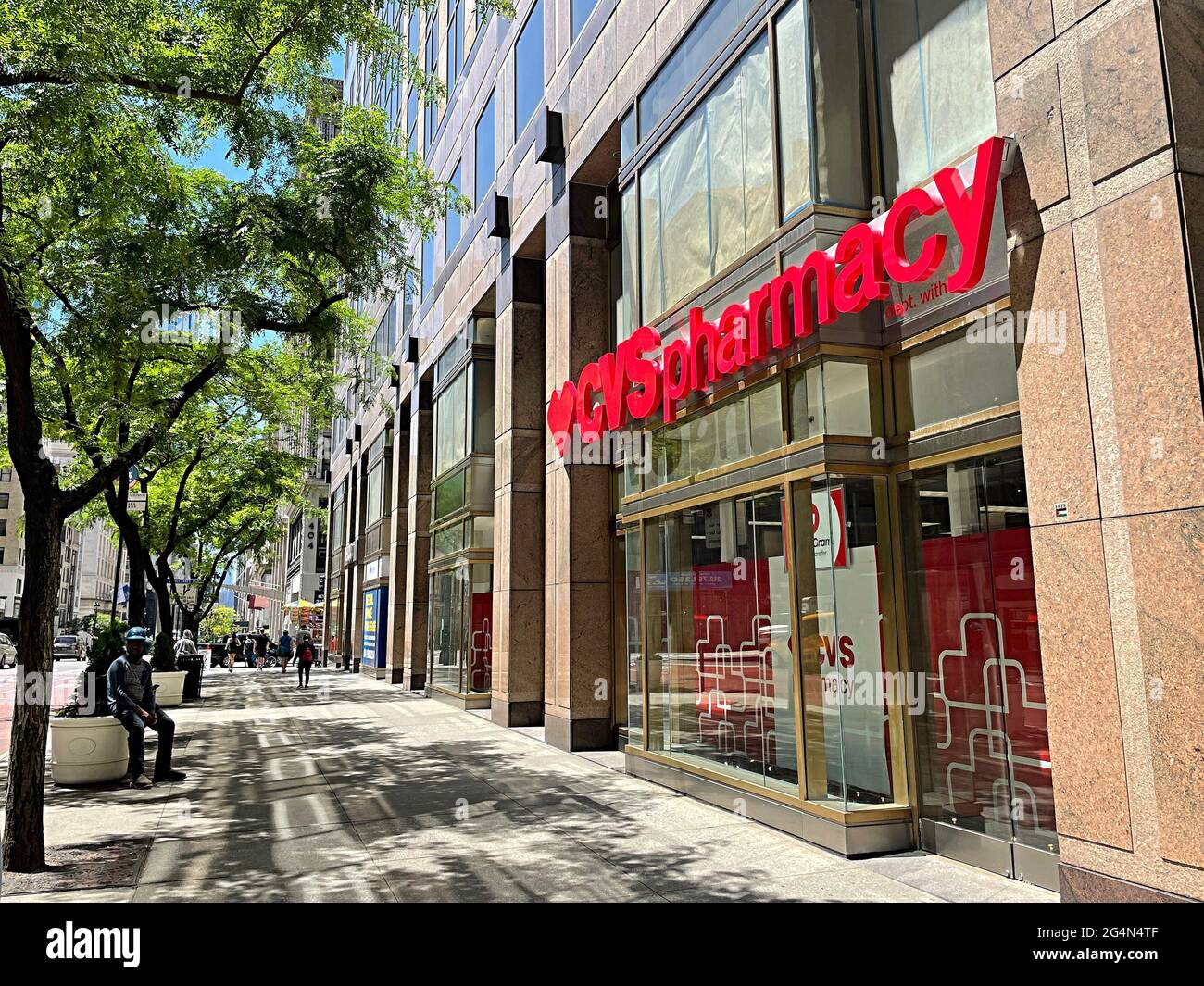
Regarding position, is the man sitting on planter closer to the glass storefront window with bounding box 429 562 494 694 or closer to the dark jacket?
the dark jacket

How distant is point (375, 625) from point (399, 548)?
213 inches

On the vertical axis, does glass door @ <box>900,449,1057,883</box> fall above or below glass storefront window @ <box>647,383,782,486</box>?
below

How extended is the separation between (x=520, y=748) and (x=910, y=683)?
8148 mm

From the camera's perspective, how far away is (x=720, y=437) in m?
10.1

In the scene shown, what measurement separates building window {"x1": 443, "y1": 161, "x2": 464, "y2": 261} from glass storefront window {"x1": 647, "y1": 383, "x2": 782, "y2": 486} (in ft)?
45.9

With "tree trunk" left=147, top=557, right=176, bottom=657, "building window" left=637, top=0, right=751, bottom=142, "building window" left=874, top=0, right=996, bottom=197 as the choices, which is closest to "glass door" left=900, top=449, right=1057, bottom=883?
"building window" left=874, top=0, right=996, bottom=197

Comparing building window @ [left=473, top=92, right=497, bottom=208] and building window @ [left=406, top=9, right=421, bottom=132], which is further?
building window @ [left=406, top=9, right=421, bottom=132]

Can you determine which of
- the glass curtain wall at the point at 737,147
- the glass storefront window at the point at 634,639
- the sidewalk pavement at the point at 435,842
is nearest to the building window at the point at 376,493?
the sidewalk pavement at the point at 435,842

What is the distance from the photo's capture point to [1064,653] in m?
5.84

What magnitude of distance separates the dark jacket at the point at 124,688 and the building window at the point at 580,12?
12171 millimetres

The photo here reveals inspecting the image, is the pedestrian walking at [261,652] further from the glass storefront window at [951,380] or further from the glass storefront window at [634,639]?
the glass storefront window at [951,380]

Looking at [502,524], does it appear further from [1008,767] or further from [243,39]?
[1008,767]

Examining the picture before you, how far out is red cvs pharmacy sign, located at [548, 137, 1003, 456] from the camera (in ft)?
21.3
